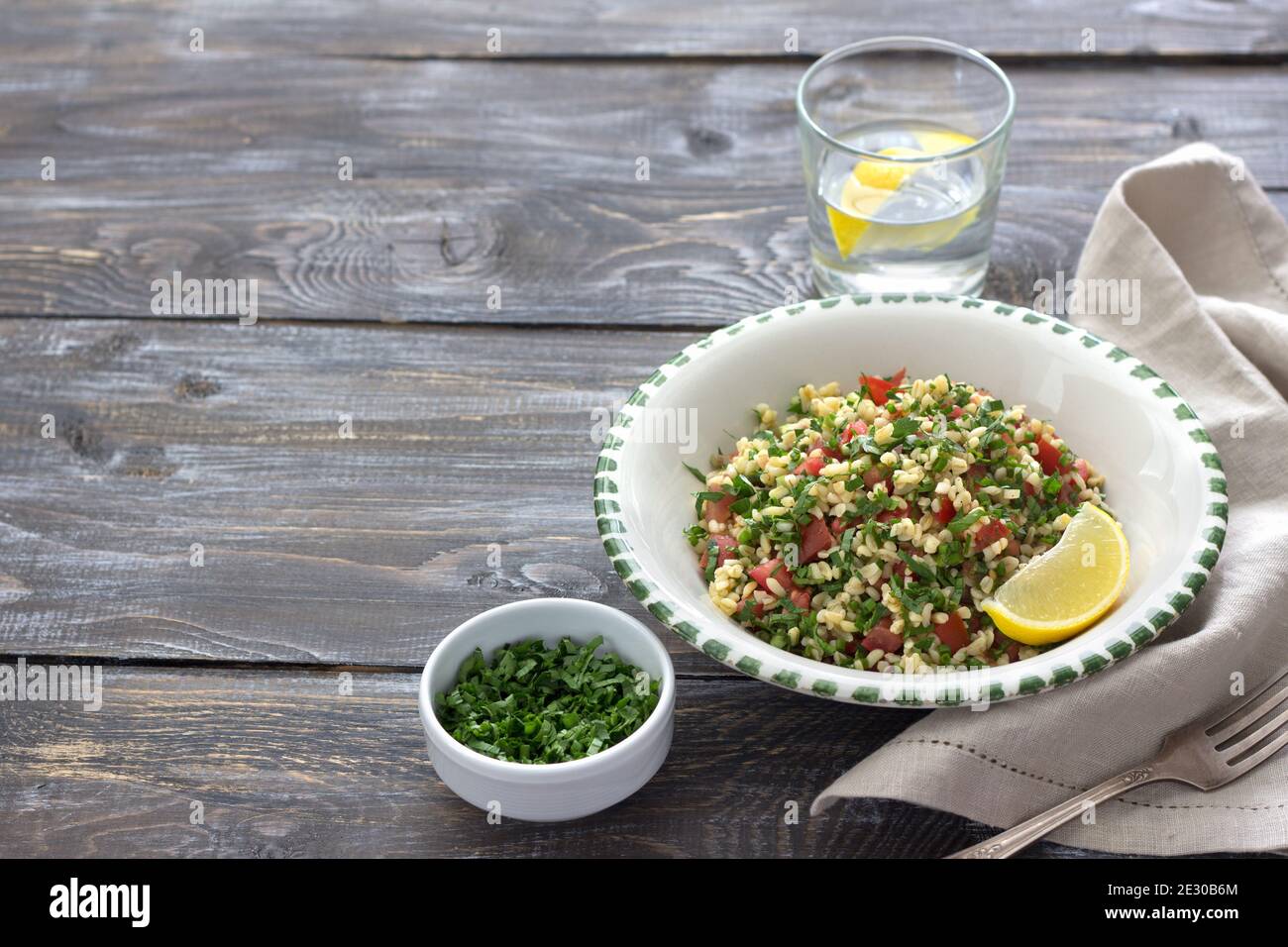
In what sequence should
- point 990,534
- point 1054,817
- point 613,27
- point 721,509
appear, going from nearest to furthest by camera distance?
point 1054,817 < point 990,534 < point 721,509 < point 613,27

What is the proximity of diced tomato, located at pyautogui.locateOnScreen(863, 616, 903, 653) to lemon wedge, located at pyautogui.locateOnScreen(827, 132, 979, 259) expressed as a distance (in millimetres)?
653

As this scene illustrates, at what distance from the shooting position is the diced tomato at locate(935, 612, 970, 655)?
142 centimetres

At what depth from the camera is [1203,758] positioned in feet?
4.58

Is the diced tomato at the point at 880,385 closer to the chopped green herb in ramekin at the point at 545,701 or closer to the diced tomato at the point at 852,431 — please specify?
the diced tomato at the point at 852,431

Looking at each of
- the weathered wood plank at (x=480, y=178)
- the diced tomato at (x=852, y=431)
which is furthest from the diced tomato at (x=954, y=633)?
the weathered wood plank at (x=480, y=178)

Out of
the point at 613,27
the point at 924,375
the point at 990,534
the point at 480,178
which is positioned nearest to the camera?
the point at 990,534

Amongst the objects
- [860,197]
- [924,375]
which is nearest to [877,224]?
[860,197]

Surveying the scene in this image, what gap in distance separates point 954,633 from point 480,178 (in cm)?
126

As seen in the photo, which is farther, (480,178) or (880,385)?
(480,178)

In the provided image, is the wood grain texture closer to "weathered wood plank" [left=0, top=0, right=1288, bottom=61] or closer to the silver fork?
the silver fork

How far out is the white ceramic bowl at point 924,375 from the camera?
134 centimetres

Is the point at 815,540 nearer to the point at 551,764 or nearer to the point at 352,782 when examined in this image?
the point at 551,764

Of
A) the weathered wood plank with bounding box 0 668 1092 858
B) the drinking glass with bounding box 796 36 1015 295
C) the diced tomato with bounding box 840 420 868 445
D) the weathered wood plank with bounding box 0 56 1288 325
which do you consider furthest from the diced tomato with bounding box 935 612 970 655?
the weathered wood plank with bounding box 0 56 1288 325

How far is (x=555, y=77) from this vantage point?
2.53 m
